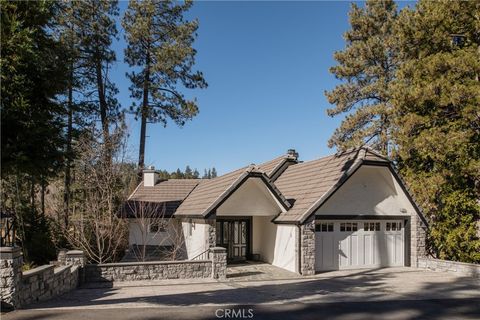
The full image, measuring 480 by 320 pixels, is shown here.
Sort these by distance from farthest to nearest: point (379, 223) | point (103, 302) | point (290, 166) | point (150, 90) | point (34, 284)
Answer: point (150, 90)
point (290, 166)
point (379, 223)
point (103, 302)
point (34, 284)

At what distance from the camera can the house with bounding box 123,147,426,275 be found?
16.4 m

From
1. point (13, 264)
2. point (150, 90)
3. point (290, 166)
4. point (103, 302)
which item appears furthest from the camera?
point (150, 90)

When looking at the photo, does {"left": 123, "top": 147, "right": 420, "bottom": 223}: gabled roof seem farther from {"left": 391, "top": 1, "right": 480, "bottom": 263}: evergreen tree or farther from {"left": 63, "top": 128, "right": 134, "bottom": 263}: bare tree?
{"left": 63, "top": 128, "right": 134, "bottom": 263}: bare tree

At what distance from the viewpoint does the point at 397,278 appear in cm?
1520

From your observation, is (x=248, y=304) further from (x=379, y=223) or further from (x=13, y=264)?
(x=379, y=223)

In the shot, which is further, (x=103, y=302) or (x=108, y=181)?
(x=108, y=181)

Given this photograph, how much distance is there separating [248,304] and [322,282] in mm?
4734

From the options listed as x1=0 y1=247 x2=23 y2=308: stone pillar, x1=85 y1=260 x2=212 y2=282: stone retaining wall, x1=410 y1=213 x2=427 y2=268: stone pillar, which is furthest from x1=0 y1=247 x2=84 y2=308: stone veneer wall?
x1=410 y1=213 x2=427 y2=268: stone pillar

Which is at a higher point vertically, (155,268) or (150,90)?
(150,90)

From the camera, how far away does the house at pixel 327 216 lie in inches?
644

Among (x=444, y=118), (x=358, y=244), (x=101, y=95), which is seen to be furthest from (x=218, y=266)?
(x=101, y=95)

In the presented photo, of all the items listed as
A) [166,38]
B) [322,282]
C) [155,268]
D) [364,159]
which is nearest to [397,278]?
[322,282]

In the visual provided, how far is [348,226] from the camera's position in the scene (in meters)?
17.5

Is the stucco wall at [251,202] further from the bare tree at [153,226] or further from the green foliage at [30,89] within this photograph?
the green foliage at [30,89]
